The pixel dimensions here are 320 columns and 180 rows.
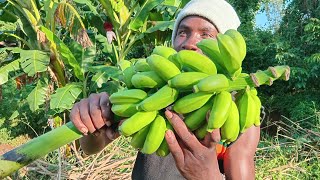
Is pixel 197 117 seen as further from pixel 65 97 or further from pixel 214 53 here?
pixel 65 97

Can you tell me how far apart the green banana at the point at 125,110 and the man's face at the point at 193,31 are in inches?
23.5

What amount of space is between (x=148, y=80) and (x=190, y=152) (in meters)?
0.28

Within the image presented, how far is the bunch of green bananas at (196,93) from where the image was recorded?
1.06 metres

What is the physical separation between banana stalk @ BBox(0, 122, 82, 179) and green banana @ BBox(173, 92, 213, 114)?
0.28 m

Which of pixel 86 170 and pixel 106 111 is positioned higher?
pixel 106 111

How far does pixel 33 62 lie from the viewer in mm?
4914

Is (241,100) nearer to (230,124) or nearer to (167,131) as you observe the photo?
(230,124)

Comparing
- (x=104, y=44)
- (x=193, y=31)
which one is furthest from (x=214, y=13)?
(x=104, y=44)

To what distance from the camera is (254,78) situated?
1080mm

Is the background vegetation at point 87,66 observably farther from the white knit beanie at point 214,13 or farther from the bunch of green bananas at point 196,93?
the bunch of green bananas at point 196,93

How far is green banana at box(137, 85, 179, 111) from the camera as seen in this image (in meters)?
1.08

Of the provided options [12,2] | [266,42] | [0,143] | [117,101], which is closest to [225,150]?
[117,101]

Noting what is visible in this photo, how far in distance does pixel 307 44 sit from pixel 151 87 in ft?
28.8

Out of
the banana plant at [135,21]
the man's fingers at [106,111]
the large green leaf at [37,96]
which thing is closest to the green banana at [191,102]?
the man's fingers at [106,111]
